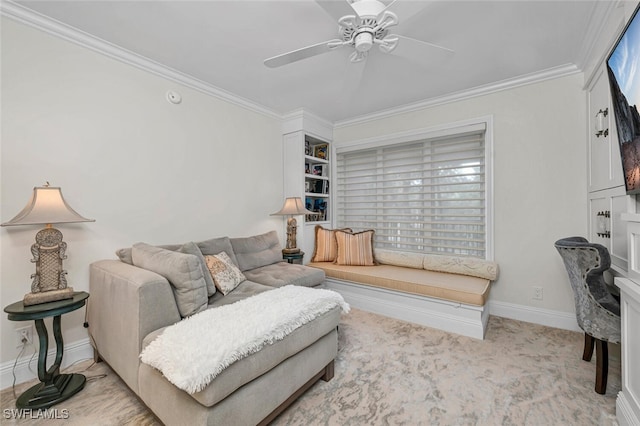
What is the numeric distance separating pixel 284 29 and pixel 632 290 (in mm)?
2526

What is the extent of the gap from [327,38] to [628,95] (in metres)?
1.86

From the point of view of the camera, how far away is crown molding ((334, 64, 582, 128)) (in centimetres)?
254

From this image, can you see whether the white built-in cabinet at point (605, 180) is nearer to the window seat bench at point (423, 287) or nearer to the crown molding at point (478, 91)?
the crown molding at point (478, 91)

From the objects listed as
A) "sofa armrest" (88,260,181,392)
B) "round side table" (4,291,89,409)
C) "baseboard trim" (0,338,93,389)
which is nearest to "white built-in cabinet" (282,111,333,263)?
"sofa armrest" (88,260,181,392)

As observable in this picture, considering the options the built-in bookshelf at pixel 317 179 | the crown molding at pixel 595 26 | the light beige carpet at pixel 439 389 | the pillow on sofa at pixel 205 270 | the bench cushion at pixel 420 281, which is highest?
the crown molding at pixel 595 26

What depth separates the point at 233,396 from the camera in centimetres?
121

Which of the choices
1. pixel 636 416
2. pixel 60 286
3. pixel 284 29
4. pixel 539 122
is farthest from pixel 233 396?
pixel 539 122

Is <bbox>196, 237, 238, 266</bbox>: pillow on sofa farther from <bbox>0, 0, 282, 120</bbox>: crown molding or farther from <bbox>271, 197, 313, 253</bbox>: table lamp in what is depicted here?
<bbox>0, 0, 282, 120</bbox>: crown molding

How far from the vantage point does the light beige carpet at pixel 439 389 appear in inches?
58.3

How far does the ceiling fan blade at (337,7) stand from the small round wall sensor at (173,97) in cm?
189

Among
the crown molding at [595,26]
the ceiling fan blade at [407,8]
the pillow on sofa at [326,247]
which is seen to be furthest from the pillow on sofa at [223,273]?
the crown molding at [595,26]

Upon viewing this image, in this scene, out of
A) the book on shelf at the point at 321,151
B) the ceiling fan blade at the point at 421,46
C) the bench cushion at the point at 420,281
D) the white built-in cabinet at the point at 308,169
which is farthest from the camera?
the book on shelf at the point at 321,151

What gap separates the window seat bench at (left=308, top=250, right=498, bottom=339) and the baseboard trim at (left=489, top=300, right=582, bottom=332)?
339 millimetres

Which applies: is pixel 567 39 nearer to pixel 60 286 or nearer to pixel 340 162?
pixel 340 162
